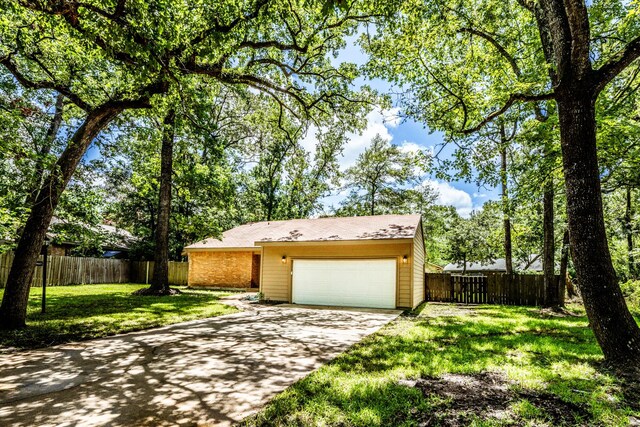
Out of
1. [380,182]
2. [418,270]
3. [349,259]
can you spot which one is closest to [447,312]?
[418,270]

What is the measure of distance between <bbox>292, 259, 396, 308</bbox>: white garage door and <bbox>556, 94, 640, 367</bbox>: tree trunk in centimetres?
709

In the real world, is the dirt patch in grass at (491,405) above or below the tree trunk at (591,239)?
below

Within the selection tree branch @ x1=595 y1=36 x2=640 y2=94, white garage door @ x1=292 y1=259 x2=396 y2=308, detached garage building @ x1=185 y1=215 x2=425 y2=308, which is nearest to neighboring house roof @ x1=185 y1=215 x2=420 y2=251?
detached garage building @ x1=185 y1=215 x2=425 y2=308

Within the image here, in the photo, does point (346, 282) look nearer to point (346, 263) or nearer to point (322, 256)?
point (346, 263)

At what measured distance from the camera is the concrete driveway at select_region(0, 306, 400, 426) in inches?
117

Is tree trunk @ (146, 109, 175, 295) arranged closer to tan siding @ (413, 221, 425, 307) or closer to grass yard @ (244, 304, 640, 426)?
tan siding @ (413, 221, 425, 307)

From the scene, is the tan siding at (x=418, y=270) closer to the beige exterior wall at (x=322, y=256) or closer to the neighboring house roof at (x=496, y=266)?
the beige exterior wall at (x=322, y=256)

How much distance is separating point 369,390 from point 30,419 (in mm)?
3012

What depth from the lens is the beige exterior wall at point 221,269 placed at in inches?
685

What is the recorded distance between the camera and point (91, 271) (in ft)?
61.2

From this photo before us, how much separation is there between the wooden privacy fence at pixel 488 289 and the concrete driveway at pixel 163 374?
823cm

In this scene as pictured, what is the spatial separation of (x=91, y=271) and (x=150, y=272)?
317 cm

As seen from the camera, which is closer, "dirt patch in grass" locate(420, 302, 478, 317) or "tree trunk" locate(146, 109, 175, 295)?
"dirt patch in grass" locate(420, 302, 478, 317)

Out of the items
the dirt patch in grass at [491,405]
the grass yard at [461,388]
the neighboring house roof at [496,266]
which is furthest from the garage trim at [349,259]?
the neighboring house roof at [496,266]
